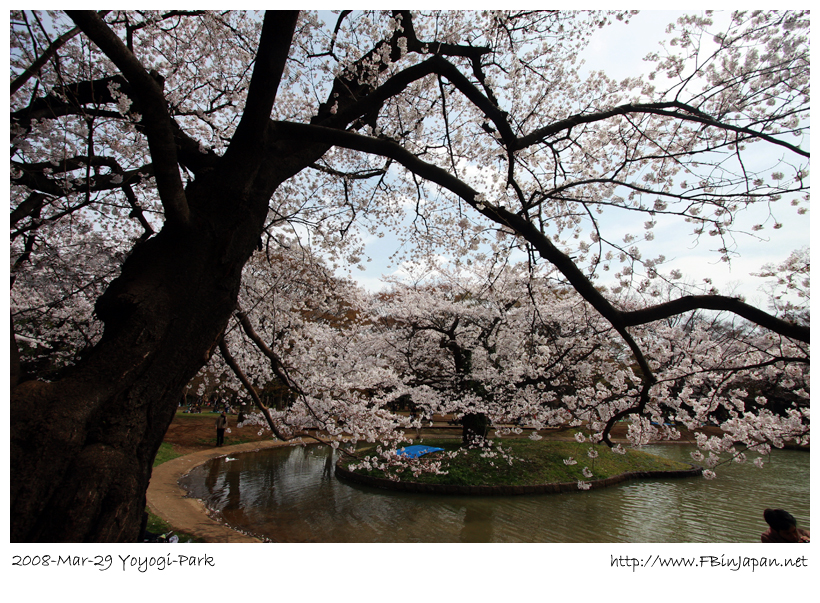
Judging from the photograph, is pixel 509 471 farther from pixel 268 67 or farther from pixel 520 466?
pixel 268 67

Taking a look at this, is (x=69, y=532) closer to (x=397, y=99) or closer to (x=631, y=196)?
(x=631, y=196)

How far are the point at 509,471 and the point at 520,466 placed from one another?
1.36 ft

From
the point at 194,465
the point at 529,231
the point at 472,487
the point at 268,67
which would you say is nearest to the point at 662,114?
the point at 529,231

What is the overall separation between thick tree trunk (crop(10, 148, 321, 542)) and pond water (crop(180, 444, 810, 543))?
4.86m

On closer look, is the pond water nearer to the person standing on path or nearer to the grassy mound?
the grassy mound

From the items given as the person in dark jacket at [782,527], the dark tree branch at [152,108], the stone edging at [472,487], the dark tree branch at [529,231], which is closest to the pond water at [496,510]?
the stone edging at [472,487]

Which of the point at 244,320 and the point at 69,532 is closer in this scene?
the point at 69,532

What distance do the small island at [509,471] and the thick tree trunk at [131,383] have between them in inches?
231

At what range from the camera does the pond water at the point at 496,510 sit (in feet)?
20.7

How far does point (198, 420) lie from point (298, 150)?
1800 centimetres

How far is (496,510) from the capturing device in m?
7.48

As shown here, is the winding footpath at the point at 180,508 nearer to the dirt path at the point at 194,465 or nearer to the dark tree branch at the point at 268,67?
the dirt path at the point at 194,465

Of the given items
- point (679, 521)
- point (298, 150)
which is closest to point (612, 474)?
point (679, 521)

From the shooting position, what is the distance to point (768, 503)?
8148 millimetres
